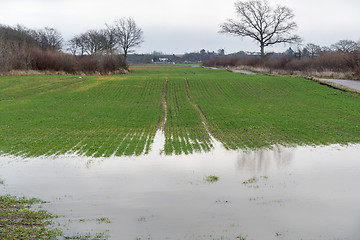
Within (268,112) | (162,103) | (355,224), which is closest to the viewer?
(355,224)

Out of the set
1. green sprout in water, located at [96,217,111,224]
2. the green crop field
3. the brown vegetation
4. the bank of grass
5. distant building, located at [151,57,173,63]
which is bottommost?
green sprout in water, located at [96,217,111,224]

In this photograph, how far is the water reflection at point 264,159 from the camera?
11242mm

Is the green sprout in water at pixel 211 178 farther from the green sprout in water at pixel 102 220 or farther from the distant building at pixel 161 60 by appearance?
the distant building at pixel 161 60

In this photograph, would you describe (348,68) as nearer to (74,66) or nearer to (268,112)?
(268,112)

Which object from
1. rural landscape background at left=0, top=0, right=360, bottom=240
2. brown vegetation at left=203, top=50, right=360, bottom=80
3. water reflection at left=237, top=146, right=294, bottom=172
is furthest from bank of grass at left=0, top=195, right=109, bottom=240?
brown vegetation at left=203, top=50, right=360, bottom=80

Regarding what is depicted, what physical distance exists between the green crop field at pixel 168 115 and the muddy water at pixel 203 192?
62.2 inches

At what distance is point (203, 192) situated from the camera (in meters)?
9.01

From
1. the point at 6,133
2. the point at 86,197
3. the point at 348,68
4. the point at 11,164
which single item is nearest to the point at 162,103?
the point at 6,133

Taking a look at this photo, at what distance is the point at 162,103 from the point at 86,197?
62.7 feet

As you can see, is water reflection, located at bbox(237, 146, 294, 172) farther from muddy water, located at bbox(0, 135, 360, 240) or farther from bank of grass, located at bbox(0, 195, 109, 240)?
bank of grass, located at bbox(0, 195, 109, 240)

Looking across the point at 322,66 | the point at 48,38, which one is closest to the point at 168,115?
the point at 322,66

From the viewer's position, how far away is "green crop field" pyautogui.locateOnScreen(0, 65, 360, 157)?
14703 mm

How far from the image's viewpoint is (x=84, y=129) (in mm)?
17578

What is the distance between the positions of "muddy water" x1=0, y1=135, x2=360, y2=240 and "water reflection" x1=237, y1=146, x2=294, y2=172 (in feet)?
0.12
